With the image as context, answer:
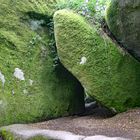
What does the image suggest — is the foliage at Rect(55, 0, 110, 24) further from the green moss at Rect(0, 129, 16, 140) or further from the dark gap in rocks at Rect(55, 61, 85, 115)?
the green moss at Rect(0, 129, 16, 140)

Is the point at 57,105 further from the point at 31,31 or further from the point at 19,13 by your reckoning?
the point at 19,13

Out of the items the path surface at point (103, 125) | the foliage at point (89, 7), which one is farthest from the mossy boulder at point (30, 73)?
the foliage at point (89, 7)

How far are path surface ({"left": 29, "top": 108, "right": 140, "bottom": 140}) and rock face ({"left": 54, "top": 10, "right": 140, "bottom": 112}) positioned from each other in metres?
0.33

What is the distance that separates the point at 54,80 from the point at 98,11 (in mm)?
1606

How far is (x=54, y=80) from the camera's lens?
249 inches

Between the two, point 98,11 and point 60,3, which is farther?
point 60,3

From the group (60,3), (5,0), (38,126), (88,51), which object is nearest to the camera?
(38,126)

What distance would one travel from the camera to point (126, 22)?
4.82 m

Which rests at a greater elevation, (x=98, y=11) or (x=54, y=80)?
(x=98, y=11)

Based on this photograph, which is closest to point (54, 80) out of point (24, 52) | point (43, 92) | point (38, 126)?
point (43, 92)

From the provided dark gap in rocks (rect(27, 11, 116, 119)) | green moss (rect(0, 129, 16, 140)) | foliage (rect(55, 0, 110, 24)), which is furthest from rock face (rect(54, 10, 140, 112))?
green moss (rect(0, 129, 16, 140))

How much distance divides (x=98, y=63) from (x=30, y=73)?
4.14ft

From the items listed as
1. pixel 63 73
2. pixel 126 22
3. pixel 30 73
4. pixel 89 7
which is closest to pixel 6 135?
pixel 30 73

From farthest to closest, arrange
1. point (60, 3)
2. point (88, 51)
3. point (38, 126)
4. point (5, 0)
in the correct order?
point (60, 3)
point (5, 0)
point (88, 51)
point (38, 126)
